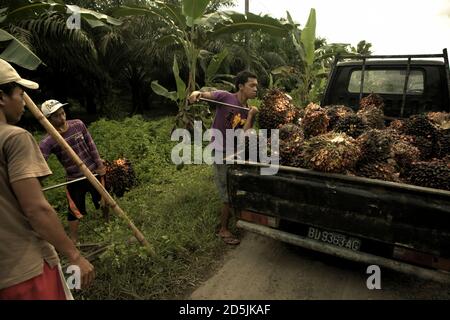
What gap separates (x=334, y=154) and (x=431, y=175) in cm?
73

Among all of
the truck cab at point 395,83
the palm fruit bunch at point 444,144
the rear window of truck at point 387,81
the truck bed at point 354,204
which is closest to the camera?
the truck bed at point 354,204

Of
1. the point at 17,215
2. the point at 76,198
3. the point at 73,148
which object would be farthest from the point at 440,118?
the point at 76,198

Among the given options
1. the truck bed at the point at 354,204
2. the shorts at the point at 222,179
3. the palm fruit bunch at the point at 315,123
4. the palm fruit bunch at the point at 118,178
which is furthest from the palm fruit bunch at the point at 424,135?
the palm fruit bunch at the point at 118,178

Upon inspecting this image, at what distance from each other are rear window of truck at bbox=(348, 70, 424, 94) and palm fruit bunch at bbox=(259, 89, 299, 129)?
5.02ft

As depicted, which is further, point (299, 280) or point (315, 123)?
A: point (315, 123)

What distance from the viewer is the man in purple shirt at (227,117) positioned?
388 centimetres

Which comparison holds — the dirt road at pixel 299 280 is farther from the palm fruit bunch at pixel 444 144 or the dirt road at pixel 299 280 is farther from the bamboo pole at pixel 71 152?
the palm fruit bunch at pixel 444 144

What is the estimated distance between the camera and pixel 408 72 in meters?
4.45

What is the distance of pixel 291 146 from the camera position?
10.7 feet

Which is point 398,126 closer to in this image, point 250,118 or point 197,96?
point 250,118

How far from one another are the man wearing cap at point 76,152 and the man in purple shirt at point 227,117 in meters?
1.30
